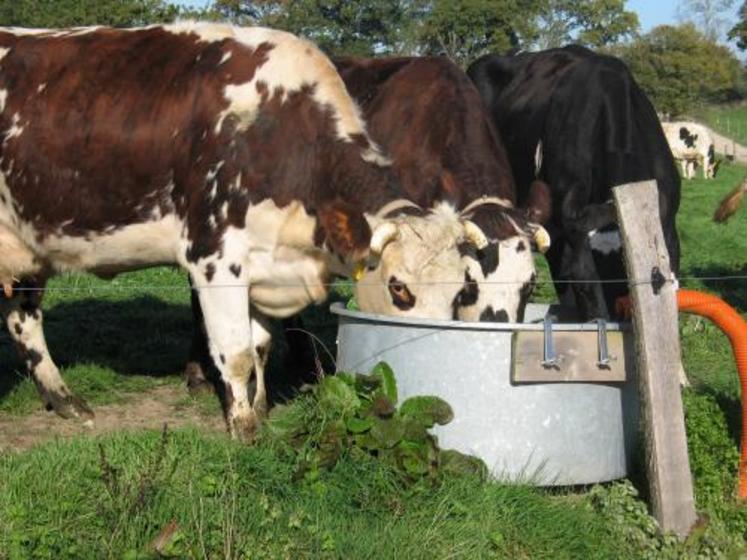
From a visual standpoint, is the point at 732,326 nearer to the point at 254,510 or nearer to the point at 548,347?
the point at 548,347

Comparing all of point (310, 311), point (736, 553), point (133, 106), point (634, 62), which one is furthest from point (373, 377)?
point (634, 62)

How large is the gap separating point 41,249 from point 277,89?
72.8 inches

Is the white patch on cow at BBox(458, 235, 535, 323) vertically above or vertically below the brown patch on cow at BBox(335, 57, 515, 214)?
below

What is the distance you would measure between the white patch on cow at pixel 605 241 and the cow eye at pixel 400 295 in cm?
166

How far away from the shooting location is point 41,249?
747 cm

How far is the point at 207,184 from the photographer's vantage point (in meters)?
6.77

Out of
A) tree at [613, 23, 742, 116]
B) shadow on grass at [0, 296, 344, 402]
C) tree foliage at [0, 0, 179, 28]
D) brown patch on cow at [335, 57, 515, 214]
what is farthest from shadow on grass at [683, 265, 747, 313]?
tree at [613, 23, 742, 116]

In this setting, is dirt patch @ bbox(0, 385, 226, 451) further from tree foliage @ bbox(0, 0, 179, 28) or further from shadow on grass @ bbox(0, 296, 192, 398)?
tree foliage @ bbox(0, 0, 179, 28)

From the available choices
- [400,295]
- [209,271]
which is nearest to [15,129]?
[209,271]

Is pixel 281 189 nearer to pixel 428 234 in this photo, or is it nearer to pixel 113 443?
pixel 428 234

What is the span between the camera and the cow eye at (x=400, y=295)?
241 inches

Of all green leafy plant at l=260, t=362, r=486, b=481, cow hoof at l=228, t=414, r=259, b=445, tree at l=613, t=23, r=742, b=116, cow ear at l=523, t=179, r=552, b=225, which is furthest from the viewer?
tree at l=613, t=23, r=742, b=116

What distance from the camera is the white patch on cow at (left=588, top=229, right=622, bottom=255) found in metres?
7.32

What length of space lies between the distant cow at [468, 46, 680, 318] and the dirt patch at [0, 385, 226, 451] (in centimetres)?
247
